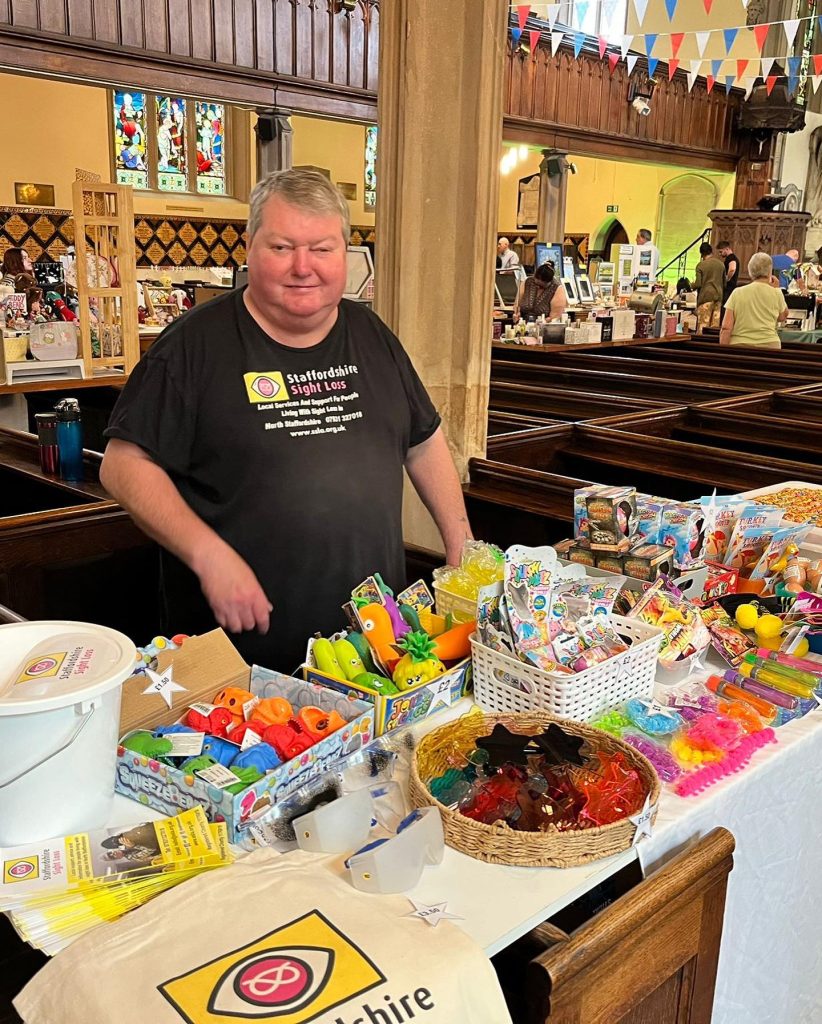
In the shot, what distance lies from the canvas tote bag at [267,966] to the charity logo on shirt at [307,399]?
120 centimetres

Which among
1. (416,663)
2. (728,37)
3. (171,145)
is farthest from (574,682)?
(171,145)

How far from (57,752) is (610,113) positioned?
14187 millimetres

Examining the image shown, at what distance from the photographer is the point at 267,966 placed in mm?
1128

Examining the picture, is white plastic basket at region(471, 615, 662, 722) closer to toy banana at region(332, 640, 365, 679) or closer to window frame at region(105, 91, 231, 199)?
toy banana at region(332, 640, 365, 679)

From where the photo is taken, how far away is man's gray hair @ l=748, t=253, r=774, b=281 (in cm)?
853

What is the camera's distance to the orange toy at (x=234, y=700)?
5.35 feet

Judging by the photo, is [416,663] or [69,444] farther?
[69,444]

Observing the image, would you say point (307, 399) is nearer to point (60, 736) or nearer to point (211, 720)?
point (211, 720)

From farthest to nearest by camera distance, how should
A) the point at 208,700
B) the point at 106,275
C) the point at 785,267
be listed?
the point at 785,267, the point at 106,275, the point at 208,700

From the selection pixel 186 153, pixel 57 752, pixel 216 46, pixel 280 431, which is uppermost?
pixel 216 46

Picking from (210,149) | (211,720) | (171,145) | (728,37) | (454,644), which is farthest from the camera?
(210,149)

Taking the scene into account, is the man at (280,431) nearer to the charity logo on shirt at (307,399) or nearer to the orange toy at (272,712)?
the charity logo on shirt at (307,399)

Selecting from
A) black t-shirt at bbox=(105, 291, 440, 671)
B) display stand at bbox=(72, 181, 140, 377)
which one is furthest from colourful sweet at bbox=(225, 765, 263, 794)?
display stand at bbox=(72, 181, 140, 377)

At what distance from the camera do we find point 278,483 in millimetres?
2277
